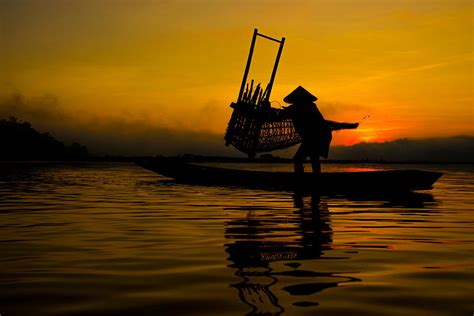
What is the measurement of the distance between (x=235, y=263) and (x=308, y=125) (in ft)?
41.5

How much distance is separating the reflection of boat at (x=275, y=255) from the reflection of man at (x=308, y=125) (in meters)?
6.97

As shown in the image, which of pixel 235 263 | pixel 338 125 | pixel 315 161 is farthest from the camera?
Result: pixel 338 125

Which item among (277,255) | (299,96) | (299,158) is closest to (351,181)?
(299,158)

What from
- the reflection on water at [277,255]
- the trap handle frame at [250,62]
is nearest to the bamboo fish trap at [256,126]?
the trap handle frame at [250,62]

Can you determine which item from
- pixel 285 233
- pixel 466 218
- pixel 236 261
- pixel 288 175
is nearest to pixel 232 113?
pixel 288 175

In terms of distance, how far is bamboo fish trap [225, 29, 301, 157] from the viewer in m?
18.3

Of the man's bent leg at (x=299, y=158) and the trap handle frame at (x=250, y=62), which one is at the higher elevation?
the trap handle frame at (x=250, y=62)

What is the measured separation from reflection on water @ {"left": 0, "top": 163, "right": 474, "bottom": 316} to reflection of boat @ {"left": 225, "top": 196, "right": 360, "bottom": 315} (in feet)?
0.04

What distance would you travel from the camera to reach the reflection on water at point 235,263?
433 cm

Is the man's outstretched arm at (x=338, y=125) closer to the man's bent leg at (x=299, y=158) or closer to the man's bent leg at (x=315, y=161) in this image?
the man's bent leg at (x=315, y=161)

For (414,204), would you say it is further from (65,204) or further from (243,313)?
(243,313)

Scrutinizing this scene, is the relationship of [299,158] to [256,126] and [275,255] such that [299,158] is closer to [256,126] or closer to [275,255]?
[256,126]

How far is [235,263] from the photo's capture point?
607 cm

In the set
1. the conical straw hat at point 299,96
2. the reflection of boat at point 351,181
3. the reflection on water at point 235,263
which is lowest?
the reflection on water at point 235,263
